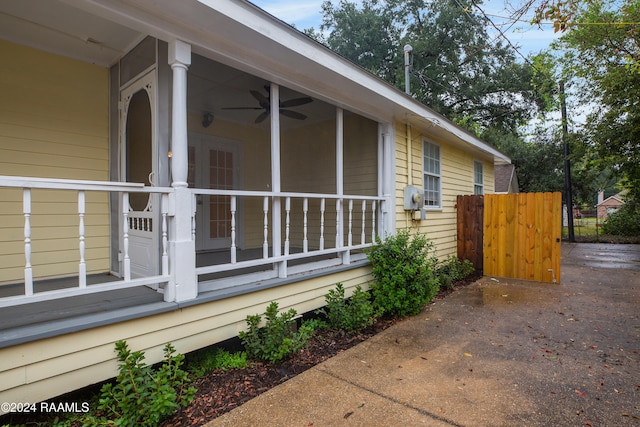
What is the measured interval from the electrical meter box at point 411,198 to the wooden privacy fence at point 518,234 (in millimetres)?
2122

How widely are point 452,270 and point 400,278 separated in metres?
2.68

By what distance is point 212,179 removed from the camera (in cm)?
605

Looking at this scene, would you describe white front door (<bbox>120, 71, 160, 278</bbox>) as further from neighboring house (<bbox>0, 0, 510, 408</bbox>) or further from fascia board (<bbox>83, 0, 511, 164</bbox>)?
fascia board (<bbox>83, 0, 511, 164</bbox>)

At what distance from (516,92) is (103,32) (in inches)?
762

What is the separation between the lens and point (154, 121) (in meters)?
3.02

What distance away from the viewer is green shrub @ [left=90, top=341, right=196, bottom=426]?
208 centimetres

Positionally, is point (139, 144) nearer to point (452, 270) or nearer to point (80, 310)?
point (80, 310)

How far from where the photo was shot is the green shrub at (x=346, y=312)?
3830mm

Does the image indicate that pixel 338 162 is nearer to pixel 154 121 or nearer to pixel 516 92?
pixel 154 121

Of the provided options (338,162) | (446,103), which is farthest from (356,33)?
(338,162)

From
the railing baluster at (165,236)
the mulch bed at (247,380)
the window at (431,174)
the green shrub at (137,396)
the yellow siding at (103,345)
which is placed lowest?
the mulch bed at (247,380)

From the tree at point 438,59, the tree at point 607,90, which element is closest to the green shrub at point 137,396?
the tree at point 607,90

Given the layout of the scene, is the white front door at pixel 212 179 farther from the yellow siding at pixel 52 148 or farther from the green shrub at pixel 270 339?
the green shrub at pixel 270 339

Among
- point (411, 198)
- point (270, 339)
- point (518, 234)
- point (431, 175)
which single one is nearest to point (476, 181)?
point (518, 234)
